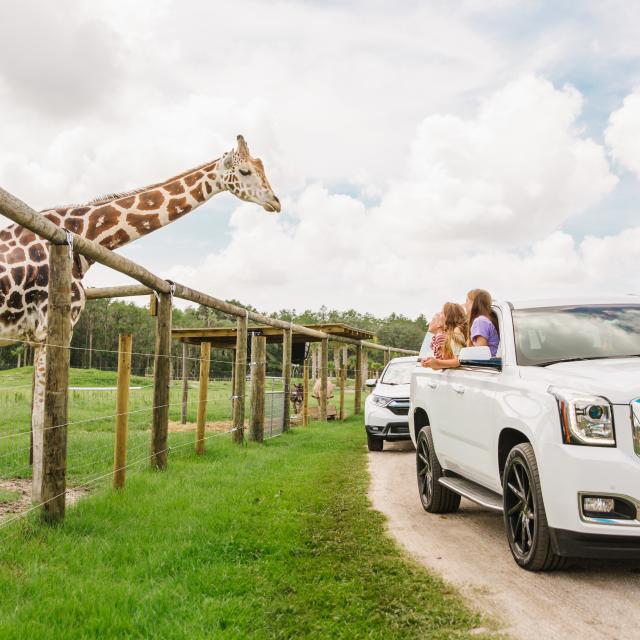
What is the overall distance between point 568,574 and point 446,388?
218 cm

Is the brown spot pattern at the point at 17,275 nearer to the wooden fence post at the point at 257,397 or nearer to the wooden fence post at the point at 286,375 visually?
the wooden fence post at the point at 257,397

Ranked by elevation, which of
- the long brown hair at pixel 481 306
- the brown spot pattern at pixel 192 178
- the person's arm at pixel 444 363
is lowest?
the person's arm at pixel 444 363

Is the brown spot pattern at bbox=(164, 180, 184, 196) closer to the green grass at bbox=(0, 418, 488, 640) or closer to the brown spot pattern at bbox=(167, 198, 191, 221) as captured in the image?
the brown spot pattern at bbox=(167, 198, 191, 221)

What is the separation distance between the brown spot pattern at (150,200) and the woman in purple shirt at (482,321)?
15.5 ft

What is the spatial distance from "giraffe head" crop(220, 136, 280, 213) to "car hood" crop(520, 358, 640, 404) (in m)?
6.00

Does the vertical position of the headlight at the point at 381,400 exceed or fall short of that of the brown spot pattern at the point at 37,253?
it falls short

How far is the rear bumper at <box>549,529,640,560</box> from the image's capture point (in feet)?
13.0

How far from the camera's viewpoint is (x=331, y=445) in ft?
42.2

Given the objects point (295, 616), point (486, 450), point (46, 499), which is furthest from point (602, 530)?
point (46, 499)

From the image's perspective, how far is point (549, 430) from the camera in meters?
4.20

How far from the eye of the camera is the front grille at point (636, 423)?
3.95 metres

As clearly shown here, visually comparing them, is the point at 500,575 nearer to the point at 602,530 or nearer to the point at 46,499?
the point at 602,530

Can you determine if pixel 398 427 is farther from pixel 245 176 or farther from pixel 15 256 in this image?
pixel 15 256

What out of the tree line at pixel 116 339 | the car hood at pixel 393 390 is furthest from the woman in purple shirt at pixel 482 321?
the tree line at pixel 116 339
